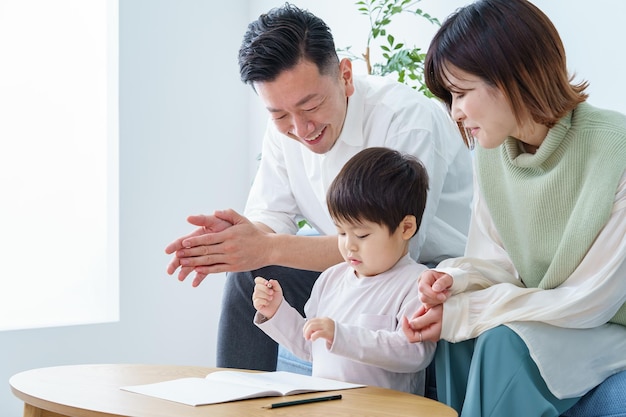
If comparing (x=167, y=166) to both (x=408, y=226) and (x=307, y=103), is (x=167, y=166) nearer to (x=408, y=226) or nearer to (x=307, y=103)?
(x=307, y=103)

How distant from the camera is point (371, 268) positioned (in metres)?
1.76

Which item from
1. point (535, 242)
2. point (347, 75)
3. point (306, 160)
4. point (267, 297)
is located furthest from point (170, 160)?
point (535, 242)

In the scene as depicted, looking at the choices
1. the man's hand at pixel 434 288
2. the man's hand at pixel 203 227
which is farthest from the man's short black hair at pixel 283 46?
the man's hand at pixel 434 288

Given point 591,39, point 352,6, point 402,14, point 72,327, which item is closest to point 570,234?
point 591,39

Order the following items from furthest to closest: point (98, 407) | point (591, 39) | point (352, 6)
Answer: point (352, 6)
point (591, 39)
point (98, 407)

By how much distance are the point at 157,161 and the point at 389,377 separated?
90.5 inches

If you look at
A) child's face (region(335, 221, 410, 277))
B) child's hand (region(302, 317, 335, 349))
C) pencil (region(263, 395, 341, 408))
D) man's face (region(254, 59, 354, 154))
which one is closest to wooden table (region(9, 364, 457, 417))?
pencil (region(263, 395, 341, 408))

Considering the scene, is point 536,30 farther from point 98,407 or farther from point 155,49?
point 155,49

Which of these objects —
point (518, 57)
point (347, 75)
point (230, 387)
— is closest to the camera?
point (230, 387)

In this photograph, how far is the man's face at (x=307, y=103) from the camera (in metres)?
2.01

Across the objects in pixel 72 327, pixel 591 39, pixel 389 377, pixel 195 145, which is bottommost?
pixel 72 327

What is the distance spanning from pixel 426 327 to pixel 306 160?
85 cm

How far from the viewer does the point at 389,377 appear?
168cm

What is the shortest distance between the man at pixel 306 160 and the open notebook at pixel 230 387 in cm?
47
